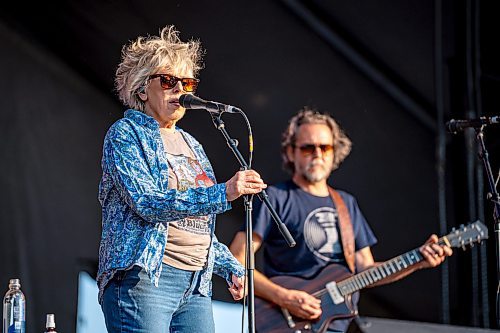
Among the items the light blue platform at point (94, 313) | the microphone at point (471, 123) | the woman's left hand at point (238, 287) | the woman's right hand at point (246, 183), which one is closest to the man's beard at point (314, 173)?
the microphone at point (471, 123)

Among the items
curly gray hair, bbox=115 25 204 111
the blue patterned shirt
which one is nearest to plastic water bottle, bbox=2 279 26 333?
the blue patterned shirt

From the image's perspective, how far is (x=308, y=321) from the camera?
3918 mm

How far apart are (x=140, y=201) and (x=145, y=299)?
0.91ft

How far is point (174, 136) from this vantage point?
104 inches

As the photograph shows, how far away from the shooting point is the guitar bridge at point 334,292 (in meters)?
3.97

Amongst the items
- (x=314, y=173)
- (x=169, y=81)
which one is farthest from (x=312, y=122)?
(x=169, y=81)

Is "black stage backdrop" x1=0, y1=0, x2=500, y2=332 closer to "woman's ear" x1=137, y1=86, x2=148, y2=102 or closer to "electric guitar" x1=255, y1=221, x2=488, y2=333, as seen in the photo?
"electric guitar" x1=255, y1=221, x2=488, y2=333

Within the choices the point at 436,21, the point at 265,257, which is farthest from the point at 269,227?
the point at 436,21

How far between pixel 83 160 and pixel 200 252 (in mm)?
2387

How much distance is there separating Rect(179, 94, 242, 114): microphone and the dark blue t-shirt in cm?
148

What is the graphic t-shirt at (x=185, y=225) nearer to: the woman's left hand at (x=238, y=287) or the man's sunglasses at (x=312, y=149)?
the woman's left hand at (x=238, y=287)

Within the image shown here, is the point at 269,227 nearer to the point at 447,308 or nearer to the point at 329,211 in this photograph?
the point at 329,211

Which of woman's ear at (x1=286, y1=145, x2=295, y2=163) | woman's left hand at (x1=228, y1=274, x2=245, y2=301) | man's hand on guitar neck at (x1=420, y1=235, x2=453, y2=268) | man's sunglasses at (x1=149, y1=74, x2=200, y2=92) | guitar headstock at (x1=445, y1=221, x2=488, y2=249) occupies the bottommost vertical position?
woman's left hand at (x1=228, y1=274, x2=245, y2=301)

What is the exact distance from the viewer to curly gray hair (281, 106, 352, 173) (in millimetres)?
4277
